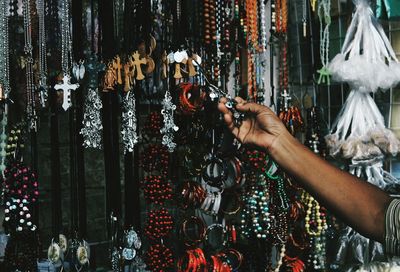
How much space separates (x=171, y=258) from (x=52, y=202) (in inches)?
20.0

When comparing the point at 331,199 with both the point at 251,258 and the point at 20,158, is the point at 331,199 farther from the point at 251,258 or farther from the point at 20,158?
the point at 251,258

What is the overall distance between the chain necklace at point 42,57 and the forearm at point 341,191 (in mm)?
940

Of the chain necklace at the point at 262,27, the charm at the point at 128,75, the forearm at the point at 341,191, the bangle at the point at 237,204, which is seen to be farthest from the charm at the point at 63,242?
the chain necklace at the point at 262,27

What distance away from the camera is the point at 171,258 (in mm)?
2381

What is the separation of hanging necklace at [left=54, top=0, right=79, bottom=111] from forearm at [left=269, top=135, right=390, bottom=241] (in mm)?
858

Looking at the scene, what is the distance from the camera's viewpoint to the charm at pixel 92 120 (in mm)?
2092

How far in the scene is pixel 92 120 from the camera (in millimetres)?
2105

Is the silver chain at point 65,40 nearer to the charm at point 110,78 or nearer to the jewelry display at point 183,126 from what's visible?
the jewelry display at point 183,126

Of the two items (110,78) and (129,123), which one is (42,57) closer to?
(110,78)

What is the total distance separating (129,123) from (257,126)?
0.62m

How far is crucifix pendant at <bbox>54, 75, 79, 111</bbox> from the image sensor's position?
81.5 inches

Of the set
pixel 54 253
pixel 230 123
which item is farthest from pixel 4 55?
pixel 230 123

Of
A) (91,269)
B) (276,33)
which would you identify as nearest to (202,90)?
(276,33)

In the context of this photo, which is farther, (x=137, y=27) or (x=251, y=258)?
(x=251, y=258)
